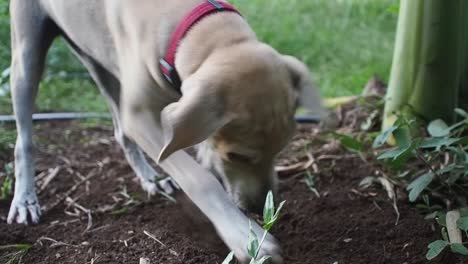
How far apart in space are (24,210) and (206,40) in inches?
49.4

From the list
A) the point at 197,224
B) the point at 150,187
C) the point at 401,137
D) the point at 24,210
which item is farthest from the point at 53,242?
the point at 401,137

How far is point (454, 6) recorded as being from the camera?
3348 millimetres

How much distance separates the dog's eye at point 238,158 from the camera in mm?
2719

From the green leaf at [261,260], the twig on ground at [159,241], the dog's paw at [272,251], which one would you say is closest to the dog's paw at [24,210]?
the twig on ground at [159,241]

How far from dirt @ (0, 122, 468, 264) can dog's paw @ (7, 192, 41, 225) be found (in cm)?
6

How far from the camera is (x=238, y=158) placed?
2.74m

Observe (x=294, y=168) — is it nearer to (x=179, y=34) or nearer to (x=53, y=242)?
(x=179, y=34)

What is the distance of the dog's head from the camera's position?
2.46 metres

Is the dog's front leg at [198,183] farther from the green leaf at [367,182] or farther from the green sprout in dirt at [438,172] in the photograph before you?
the green leaf at [367,182]

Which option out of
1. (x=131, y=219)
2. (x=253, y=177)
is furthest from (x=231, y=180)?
(x=131, y=219)

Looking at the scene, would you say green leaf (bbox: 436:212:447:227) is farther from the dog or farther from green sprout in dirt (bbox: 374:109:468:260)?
the dog

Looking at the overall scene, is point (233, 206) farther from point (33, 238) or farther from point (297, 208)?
point (33, 238)

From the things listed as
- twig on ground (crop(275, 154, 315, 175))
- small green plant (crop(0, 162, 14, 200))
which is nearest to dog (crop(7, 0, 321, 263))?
small green plant (crop(0, 162, 14, 200))

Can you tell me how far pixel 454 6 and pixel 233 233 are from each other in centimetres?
163
